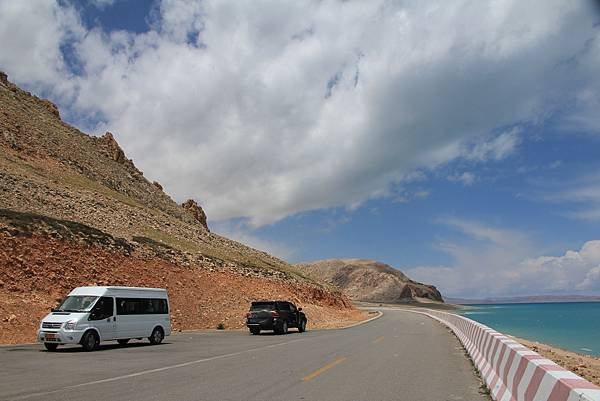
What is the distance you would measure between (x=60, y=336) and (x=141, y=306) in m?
4.09

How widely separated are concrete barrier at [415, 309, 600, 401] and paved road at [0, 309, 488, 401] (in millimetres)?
545

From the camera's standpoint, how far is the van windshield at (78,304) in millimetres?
19798

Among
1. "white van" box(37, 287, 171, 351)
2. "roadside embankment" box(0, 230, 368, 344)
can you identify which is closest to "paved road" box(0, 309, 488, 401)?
"white van" box(37, 287, 171, 351)

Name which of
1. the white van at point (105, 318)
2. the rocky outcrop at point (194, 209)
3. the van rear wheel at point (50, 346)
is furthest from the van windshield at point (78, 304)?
the rocky outcrop at point (194, 209)

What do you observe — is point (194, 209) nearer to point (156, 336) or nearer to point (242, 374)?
point (156, 336)

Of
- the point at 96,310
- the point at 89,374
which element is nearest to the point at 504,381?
the point at 89,374

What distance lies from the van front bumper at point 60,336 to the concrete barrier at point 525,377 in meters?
13.2

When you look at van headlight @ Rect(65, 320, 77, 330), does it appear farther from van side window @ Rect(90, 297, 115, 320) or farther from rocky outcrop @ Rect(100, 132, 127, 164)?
rocky outcrop @ Rect(100, 132, 127, 164)

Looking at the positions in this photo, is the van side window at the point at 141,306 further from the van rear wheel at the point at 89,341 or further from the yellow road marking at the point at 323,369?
the yellow road marking at the point at 323,369

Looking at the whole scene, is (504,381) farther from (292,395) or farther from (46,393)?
(46,393)

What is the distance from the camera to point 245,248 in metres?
82.3

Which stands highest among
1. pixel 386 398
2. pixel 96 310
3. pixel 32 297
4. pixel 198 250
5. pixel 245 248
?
pixel 245 248

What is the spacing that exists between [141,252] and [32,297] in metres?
17.1

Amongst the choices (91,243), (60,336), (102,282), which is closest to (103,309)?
(60,336)
